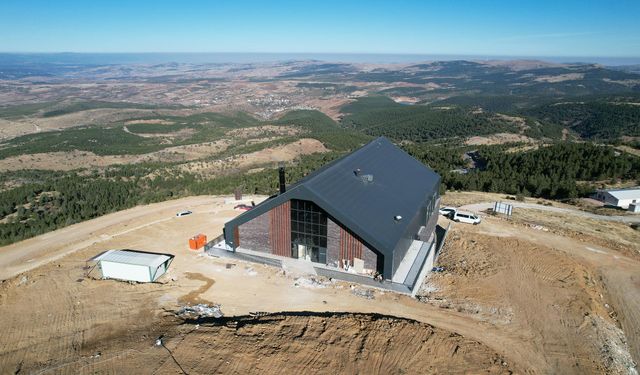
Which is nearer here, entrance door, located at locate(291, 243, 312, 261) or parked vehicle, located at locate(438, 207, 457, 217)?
entrance door, located at locate(291, 243, 312, 261)

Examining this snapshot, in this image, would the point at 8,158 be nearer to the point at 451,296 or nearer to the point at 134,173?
the point at 134,173

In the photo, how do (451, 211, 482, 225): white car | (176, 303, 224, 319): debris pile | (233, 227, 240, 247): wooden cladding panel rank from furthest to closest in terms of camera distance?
(451, 211, 482, 225): white car < (233, 227, 240, 247): wooden cladding panel < (176, 303, 224, 319): debris pile

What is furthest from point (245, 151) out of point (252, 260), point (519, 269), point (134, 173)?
point (519, 269)

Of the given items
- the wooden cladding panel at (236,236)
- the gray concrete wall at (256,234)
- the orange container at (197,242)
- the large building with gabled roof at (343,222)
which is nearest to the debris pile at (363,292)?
the large building with gabled roof at (343,222)

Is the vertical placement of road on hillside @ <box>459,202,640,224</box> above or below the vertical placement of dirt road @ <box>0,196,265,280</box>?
above

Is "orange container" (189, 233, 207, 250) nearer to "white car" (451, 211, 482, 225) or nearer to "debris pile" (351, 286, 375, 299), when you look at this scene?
Answer: "debris pile" (351, 286, 375, 299)

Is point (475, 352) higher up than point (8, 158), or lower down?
higher up

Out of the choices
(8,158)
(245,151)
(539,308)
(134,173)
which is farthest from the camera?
(8,158)

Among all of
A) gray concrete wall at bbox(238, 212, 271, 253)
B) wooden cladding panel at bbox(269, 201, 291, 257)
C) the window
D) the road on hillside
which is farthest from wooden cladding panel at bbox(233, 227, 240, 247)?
the road on hillside
